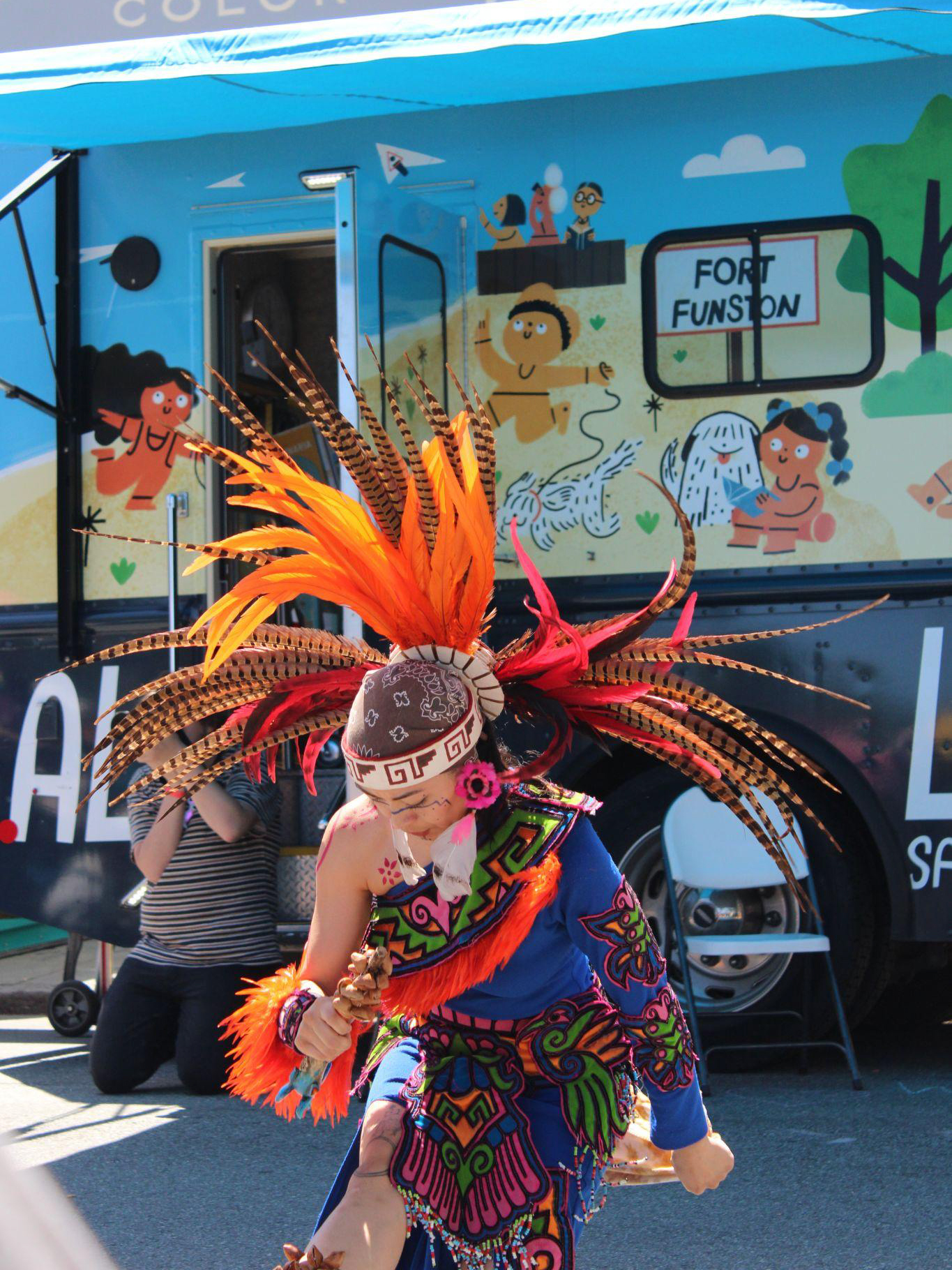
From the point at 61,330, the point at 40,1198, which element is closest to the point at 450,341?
the point at 61,330

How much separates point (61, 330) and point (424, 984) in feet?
12.9

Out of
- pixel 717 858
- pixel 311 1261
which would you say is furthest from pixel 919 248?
pixel 311 1261

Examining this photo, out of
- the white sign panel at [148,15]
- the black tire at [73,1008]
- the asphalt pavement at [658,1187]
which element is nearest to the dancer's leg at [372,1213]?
the asphalt pavement at [658,1187]

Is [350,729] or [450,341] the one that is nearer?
[350,729]

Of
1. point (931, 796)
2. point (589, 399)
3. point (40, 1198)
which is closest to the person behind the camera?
point (40, 1198)

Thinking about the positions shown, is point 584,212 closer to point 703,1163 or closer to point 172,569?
point 172,569

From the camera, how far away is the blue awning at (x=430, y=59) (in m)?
4.52

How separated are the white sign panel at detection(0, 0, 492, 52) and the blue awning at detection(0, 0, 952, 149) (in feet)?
0.49

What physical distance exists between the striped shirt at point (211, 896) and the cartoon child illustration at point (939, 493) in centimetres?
234

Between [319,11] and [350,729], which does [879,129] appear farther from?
[350,729]

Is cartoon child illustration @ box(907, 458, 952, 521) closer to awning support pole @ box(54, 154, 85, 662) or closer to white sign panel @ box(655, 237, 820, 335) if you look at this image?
white sign panel @ box(655, 237, 820, 335)

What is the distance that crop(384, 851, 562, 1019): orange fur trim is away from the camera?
8.03 feet

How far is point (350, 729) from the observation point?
2.47 meters

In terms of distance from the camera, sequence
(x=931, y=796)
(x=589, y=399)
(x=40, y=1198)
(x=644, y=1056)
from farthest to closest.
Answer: (x=589, y=399), (x=931, y=796), (x=644, y=1056), (x=40, y=1198)
